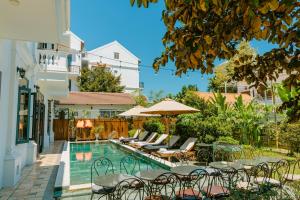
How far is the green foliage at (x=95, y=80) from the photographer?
41438 mm

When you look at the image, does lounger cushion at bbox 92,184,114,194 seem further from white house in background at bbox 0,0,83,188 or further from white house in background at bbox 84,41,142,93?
white house in background at bbox 84,41,142,93

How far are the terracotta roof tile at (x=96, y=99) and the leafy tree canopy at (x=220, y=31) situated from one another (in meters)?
27.7

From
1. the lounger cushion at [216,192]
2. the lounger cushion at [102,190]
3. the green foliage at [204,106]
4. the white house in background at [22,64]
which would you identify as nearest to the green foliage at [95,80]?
the white house in background at [22,64]

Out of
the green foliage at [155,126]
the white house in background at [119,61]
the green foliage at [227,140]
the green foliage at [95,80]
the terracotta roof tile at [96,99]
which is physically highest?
the white house in background at [119,61]

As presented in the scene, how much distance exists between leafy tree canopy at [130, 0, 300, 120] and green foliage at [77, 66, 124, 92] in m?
39.5

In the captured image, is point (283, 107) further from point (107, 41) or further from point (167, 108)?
point (107, 41)

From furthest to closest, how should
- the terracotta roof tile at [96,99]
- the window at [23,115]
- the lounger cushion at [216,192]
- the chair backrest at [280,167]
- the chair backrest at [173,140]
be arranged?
1. the terracotta roof tile at [96,99]
2. the chair backrest at [173,140]
3. the window at [23,115]
4. the chair backrest at [280,167]
5. the lounger cushion at [216,192]

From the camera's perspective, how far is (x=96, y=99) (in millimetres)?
31734

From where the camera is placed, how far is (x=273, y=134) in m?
17.5

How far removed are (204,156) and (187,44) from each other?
10.3m

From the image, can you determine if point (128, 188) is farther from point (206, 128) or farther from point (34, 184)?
point (206, 128)

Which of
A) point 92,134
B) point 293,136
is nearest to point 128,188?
point 293,136

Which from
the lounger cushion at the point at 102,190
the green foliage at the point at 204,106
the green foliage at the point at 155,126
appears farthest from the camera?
the green foliage at the point at 155,126

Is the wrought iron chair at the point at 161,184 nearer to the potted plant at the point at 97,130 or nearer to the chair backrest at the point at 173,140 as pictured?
the chair backrest at the point at 173,140
